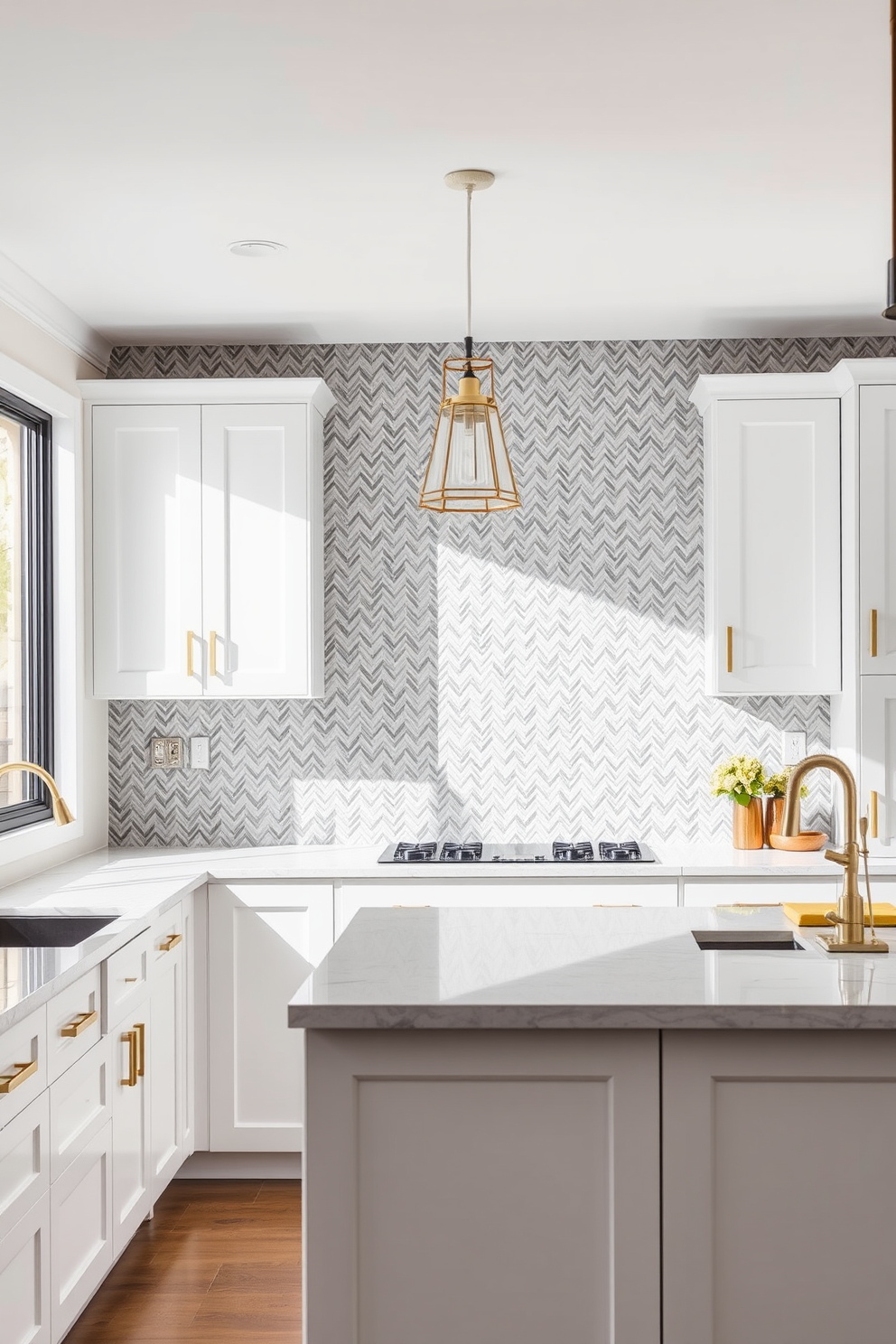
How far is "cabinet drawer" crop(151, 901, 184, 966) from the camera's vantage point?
3164 mm

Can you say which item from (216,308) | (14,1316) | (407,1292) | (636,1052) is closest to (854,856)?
(636,1052)

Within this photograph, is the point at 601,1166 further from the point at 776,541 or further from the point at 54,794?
the point at 776,541

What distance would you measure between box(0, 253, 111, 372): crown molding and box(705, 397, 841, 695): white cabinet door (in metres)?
2.05

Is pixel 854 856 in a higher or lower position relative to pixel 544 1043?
Answer: higher

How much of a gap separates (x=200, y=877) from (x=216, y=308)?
1759 mm

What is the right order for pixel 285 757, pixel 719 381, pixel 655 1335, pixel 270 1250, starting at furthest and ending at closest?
pixel 285 757, pixel 719 381, pixel 270 1250, pixel 655 1335

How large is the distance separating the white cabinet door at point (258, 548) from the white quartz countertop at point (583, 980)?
1560 millimetres

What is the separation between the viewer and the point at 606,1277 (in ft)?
5.89

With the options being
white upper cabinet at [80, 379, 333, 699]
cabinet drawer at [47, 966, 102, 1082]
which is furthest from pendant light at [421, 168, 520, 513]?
white upper cabinet at [80, 379, 333, 699]

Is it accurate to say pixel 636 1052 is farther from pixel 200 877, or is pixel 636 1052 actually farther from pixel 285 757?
pixel 285 757

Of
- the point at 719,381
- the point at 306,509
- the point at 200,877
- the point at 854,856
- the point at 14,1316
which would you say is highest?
the point at 719,381

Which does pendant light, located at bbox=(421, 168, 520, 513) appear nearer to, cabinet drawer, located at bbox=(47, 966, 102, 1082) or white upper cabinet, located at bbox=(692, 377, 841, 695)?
cabinet drawer, located at bbox=(47, 966, 102, 1082)

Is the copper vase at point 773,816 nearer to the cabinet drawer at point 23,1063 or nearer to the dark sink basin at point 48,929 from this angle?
the dark sink basin at point 48,929

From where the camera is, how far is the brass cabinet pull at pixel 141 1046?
3.00 m
